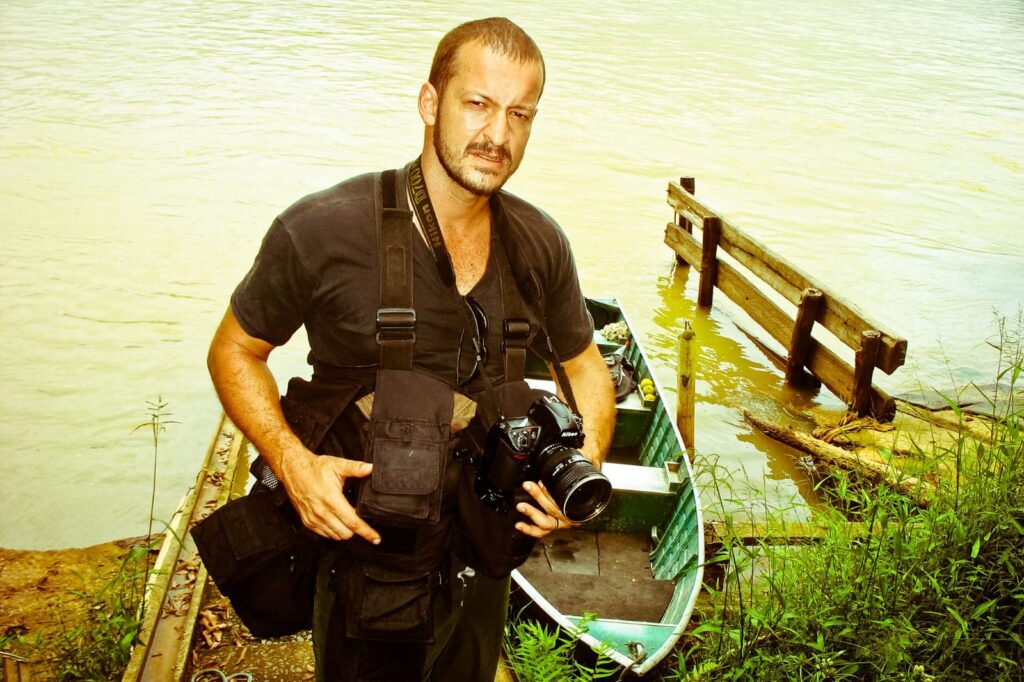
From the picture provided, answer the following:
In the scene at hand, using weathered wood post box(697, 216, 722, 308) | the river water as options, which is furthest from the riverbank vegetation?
weathered wood post box(697, 216, 722, 308)

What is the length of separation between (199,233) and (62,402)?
6.16 meters

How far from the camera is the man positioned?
216 centimetres

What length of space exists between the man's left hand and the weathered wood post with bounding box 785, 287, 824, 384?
7.49 meters

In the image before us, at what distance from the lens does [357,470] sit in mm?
2041

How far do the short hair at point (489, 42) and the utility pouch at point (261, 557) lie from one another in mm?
1442

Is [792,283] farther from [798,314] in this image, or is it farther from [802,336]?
[802,336]

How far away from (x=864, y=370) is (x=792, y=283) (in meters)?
1.60

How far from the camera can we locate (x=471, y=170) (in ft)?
7.59

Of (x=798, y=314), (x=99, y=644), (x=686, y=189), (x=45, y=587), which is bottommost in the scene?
(x=45, y=587)

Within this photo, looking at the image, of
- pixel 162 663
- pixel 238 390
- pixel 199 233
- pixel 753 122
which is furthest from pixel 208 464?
pixel 753 122

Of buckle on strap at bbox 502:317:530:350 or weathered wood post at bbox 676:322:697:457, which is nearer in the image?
buckle on strap at bbox 502:317:530:350

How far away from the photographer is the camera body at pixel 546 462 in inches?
83.4

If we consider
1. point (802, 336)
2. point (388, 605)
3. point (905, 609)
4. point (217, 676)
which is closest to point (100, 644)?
point (217, 676)

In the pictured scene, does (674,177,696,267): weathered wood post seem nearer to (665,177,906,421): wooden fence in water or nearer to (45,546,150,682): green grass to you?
(665,177,906,421): wooden fence in water
